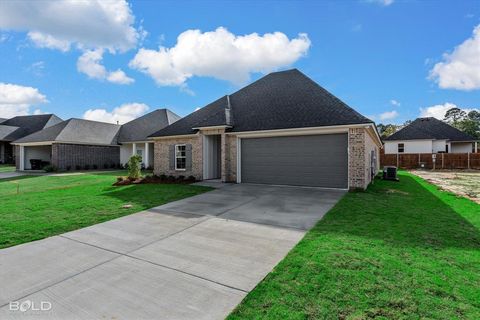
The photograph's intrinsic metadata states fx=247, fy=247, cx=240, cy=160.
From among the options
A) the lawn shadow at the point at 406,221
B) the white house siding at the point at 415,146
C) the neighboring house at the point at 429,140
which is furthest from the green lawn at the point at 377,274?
the neighboring house at the point at 429,140

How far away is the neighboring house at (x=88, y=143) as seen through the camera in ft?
71.7

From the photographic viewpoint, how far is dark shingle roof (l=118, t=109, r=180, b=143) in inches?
955

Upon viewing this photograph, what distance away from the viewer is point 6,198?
9.30m

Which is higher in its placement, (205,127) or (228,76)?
(228,76)

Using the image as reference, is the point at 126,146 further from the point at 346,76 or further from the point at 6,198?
the point at 346,76

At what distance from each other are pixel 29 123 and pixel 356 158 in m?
43.3

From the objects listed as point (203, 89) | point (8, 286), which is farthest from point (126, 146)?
point (8, 286)

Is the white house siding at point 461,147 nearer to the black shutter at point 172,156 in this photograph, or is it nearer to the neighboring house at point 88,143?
the neighboring house at point 88,143

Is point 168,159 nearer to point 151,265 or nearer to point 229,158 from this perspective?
point 229,158

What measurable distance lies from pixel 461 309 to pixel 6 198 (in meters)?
13.0

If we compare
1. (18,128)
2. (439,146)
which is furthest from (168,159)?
(439,146)

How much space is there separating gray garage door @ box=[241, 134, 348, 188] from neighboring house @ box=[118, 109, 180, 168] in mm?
13473

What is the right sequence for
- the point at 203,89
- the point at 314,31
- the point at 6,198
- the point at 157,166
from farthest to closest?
the point at 203,89 < the point at 157,166 < the point at 314,31 < the point at 6,198

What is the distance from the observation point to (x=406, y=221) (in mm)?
6125
